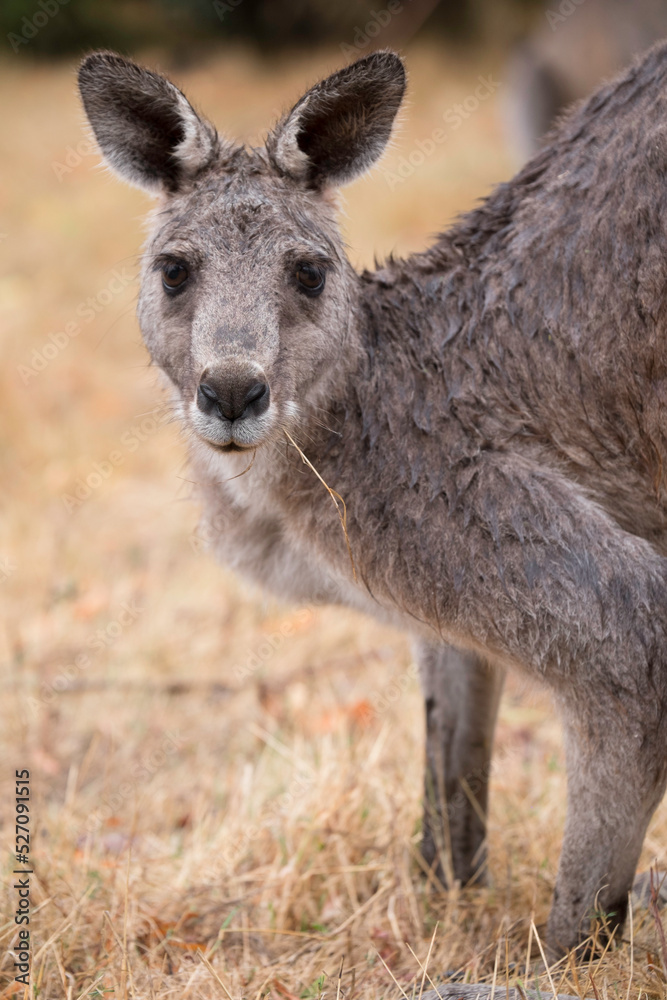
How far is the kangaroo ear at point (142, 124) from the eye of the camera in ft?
11.1

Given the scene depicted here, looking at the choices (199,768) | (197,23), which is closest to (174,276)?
(199,768)

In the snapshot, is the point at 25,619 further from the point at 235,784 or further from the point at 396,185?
the point at 396,185

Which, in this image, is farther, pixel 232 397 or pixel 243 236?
pixel 243 236

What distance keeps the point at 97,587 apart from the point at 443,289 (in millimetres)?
4074

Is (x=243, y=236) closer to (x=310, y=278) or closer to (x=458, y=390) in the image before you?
(x=310, y=278)

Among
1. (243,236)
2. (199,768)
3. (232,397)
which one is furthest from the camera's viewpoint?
(199,768)

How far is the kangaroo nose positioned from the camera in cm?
294

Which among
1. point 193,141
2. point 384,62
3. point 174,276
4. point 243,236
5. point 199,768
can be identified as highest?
point 384,62

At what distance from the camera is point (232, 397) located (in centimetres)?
294

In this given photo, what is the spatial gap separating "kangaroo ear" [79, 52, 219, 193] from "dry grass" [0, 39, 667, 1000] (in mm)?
248

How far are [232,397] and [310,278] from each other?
640 millimetres

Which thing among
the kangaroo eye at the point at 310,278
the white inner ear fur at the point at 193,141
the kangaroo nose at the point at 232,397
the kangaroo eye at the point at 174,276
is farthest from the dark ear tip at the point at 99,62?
the kangaroo nose at the point at 232,397

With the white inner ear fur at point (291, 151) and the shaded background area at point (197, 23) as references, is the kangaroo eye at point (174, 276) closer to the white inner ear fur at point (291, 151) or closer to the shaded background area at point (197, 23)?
the white inner ear fur at point (291, 151)

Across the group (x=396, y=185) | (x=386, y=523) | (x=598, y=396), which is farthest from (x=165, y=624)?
(x=396, y=185)
